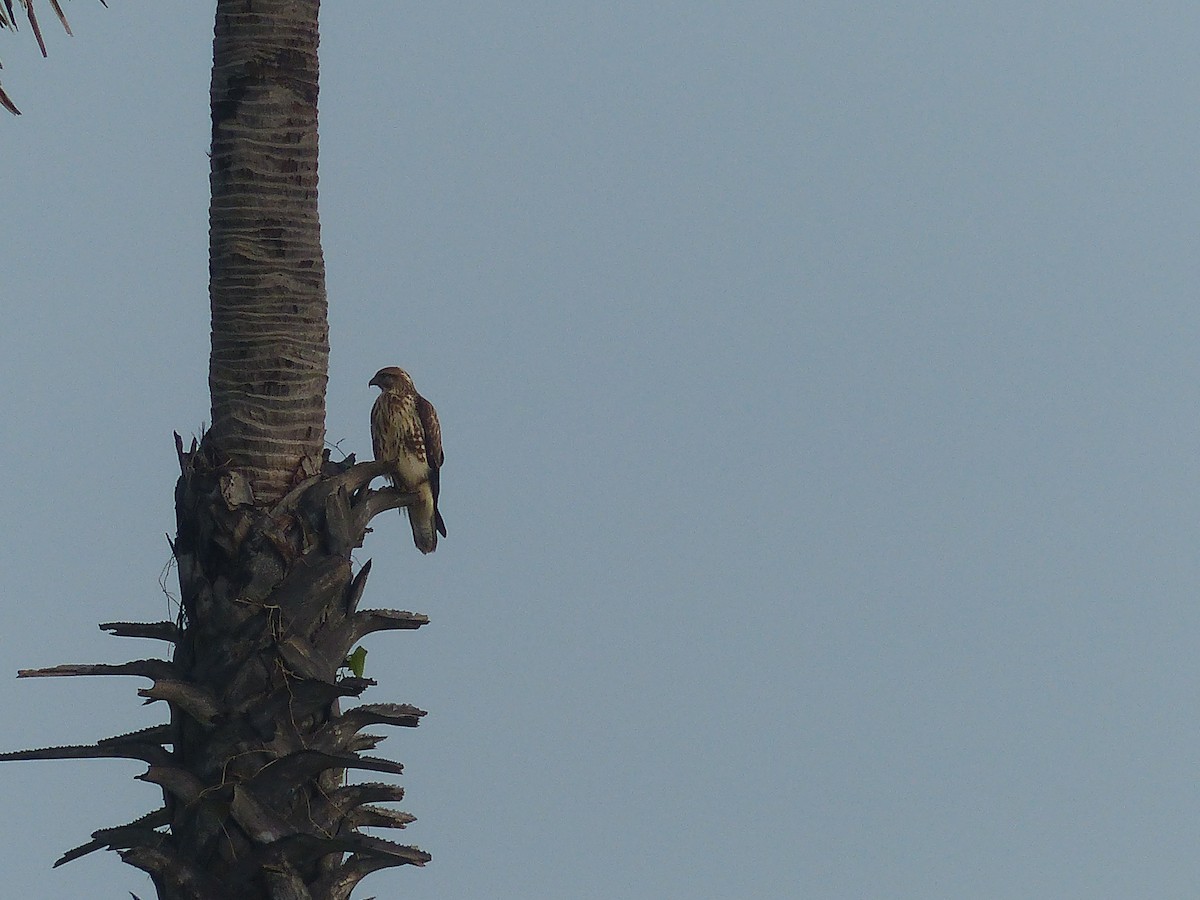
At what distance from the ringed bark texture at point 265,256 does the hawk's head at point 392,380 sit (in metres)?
1.92

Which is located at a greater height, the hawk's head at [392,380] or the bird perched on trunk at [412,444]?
the hawk's head at [392,380]

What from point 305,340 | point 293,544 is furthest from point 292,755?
point 305,340

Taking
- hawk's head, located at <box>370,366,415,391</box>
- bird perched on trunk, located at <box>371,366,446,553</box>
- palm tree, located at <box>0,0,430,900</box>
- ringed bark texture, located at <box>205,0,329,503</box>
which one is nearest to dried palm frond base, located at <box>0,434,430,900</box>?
palm tree, located at <box>0,0,430,900</box>

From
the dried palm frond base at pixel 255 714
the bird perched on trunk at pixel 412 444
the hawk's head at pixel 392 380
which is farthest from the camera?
the hawk's head at pixel 392 380

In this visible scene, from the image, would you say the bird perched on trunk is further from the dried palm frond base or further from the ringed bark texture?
the dried palm frond base

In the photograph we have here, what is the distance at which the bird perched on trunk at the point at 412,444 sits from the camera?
33.7 ft

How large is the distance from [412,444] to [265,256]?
2231mm

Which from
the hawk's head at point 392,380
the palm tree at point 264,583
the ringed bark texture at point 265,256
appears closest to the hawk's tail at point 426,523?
the hawk's head at point 392,380

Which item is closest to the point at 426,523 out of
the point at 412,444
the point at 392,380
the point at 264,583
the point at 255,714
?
the point at 412,444

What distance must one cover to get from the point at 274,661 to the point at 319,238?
2.32m

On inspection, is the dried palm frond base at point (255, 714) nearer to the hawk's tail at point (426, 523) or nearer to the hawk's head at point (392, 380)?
the hawk's tail at point (426, 523)

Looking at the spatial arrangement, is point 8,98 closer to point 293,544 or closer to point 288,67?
point 288,67

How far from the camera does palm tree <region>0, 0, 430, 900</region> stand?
801 cm

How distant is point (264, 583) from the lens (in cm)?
809
